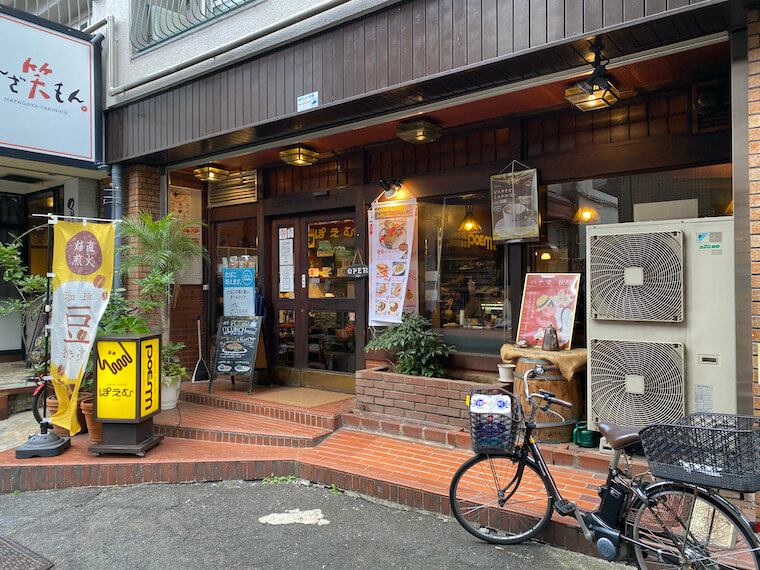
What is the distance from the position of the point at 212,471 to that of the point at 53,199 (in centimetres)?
677

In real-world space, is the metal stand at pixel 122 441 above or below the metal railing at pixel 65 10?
below

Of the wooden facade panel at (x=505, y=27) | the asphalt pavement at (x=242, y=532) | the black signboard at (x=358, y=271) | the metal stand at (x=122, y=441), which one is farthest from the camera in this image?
the black signboard at (x=358, y=271)

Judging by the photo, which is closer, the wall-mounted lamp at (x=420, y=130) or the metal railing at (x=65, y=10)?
the wall-mounted lamp at (x=420, y=130)

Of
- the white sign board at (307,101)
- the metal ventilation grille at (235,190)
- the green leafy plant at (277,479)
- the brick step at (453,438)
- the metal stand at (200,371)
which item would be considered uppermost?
the white sign board at (307,101)

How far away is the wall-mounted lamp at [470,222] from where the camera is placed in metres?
5.99

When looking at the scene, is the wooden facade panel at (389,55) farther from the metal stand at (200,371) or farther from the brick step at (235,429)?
the brick step at (235,429)

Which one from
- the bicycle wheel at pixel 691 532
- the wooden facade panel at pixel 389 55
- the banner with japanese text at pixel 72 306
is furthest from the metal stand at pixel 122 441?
the bicycle wheel at pixel 691 532

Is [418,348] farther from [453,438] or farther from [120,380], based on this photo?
[120,380]

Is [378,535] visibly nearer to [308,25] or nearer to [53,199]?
[308,25]

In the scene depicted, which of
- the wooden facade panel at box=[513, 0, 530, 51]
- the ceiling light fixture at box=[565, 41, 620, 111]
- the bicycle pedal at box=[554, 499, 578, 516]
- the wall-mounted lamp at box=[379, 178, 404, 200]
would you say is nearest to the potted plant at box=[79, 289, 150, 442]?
the wall-mounted lamp at box=[379, 178, 404, 200]

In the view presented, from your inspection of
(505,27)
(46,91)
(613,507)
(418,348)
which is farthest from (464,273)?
(46,91)

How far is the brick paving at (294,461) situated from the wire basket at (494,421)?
0.71 m

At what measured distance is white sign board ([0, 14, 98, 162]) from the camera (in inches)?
250

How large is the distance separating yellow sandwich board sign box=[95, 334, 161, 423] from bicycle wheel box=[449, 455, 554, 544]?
10.7 feet
